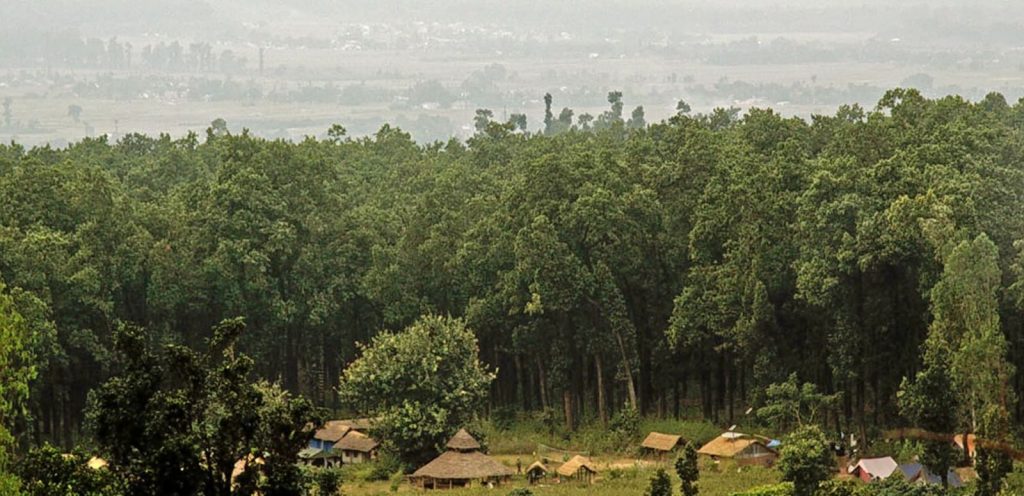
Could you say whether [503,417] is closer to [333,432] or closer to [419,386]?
[333,432]

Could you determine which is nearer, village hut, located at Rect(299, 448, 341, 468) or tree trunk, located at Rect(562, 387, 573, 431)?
village hut, located at Rect(299, 448, 341, 468)

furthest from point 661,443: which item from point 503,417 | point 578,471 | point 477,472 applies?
point 503,417

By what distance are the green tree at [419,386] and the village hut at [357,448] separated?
1.15m

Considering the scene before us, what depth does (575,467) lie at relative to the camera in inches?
1973

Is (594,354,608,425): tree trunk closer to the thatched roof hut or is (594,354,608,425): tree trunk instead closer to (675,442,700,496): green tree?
the thatched roof hut

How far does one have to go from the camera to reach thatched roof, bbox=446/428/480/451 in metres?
51.3

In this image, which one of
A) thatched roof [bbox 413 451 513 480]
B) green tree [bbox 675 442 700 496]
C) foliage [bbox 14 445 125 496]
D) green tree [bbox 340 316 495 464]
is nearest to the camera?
foliage [bbox 14 445 125 496]

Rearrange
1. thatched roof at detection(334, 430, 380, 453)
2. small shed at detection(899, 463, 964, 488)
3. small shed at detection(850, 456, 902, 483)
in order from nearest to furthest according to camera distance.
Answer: small shed at detection(899, 463, 964, 488) < small shed at detection(850, 456, 902, 483) < thatched roof at detection(334, 430, 380, 453)

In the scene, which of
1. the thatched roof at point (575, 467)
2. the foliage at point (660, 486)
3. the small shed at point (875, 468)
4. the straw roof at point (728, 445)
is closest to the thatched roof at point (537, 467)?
the thatched roof at point (575, 467)

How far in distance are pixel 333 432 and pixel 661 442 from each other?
11400mm

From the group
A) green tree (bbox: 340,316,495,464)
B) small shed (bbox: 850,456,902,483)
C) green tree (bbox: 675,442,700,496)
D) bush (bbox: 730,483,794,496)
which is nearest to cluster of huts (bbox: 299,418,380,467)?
green tree (bbox: 340,316,495,464)

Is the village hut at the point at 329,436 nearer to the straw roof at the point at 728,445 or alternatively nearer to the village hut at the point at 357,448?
Answer: the village hut at the point at 357,448

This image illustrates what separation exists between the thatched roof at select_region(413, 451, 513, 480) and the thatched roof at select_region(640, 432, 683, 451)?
5.53 metres

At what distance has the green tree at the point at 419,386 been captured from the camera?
52531mm
